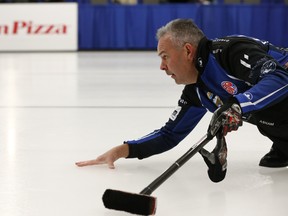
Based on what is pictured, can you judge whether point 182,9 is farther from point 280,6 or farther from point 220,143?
point 220,143

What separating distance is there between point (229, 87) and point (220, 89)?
47 millimetres

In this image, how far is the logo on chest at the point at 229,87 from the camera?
220 cm

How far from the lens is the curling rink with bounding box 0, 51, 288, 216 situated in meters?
1.99

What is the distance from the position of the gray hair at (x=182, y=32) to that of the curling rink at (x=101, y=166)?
0.56 metres

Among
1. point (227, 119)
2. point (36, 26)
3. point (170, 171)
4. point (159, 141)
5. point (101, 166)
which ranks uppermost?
point (227, 119)

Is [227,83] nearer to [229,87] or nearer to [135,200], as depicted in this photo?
[229,87]

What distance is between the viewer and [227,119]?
1834 mm

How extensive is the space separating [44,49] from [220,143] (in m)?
8.48

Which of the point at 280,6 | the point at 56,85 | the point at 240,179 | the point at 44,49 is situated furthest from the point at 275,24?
the point at 240,179

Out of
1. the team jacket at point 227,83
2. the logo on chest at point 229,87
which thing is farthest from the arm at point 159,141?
the logo on chest at point 229,87

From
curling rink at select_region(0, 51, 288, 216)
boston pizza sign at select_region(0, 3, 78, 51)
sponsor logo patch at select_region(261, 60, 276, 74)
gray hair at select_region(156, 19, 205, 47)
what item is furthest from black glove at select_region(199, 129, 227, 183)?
boston pizza sign at select_region(0, 3, 78, 51)

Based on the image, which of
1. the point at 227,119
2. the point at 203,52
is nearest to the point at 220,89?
the point at 203,52

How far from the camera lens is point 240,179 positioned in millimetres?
2311

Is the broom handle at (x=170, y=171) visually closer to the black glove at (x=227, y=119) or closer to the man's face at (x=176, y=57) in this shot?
the black glove at (x=227, y=119)
